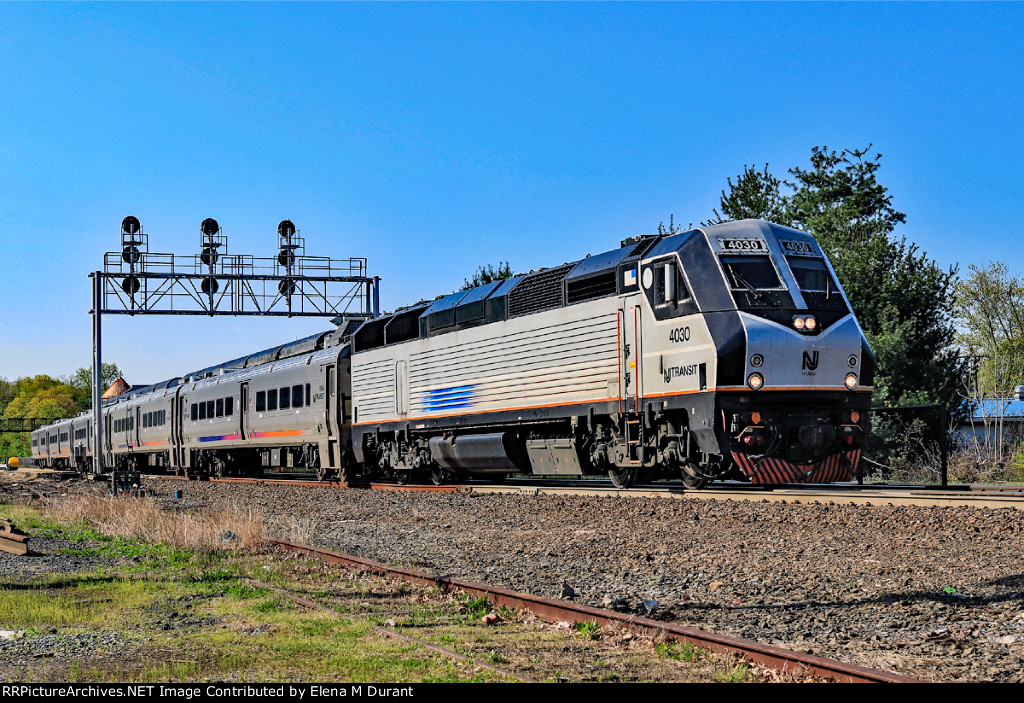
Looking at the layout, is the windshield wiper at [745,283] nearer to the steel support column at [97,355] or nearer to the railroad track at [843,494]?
the railroad track at [843,494]

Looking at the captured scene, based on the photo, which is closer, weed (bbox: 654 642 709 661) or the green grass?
the green grass

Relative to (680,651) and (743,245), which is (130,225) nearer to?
(743,245)

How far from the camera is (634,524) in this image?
44.9ft

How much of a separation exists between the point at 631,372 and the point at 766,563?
599 centimetres

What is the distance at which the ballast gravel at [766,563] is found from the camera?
712 centimetres

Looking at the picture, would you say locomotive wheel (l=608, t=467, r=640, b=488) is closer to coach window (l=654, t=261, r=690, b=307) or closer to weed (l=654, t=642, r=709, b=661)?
coach window (l=654, t=261, r=690, b=307)

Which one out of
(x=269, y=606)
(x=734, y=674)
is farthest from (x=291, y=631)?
(x=734, y=674)

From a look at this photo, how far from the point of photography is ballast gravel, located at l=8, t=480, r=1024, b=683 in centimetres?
712

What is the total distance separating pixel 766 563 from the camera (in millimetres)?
10312

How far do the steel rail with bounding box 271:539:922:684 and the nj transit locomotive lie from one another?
5769mm

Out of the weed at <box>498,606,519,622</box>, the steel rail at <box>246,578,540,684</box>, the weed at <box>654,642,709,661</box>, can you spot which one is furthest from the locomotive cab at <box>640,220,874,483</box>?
the weed at <box>654,642,709,661</box>

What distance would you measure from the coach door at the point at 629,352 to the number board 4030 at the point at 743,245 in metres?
1.65

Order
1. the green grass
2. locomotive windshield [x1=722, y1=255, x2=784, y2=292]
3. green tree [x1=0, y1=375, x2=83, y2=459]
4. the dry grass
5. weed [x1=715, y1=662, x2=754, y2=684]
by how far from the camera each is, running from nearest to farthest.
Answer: weed [x1=715, y1=662, x2=754, y2=684] < the green grass < the dry grass < locomotive windshield [x1=722, y1=255, x2=784, y2=292] < green tree [x1=0, y1=375, x2=83, y2=459]
